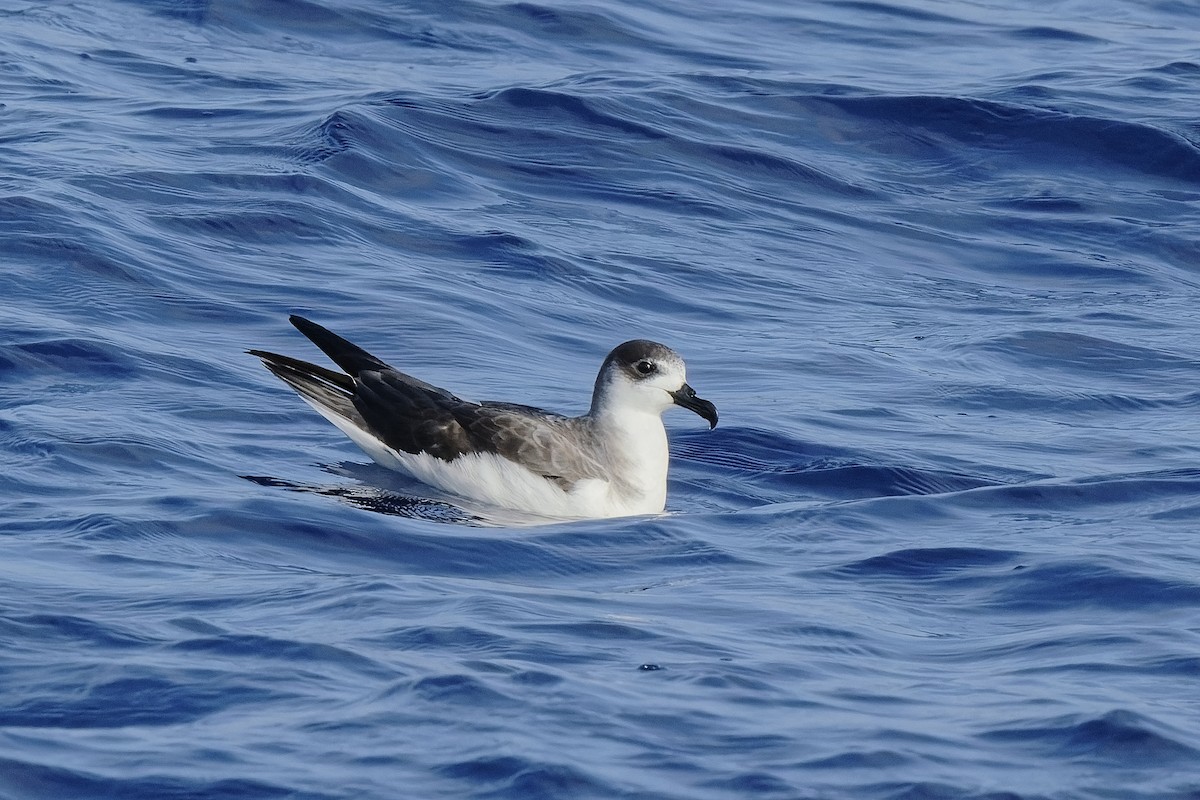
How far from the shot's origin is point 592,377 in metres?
10.6

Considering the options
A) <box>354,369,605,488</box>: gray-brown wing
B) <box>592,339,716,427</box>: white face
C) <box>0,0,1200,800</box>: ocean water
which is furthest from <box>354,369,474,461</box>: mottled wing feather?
<box>592,339,716,427</box>: white face

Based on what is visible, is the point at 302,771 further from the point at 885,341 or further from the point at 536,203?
the point at 536,203

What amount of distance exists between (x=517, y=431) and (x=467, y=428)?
0.82ft

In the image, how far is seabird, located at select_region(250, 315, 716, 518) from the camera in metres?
8.59

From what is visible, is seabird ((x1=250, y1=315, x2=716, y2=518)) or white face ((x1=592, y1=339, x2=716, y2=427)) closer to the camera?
seabird ((x1=250, y1=315, x2=716, y2=518))

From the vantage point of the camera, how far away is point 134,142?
13602 millimetres

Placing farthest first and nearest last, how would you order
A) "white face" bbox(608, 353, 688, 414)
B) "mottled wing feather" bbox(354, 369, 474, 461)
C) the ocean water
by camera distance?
"white face" bbox(608, 353, 688, 414) → "mottled wing feather" bbox(354, 369, 474, 461) → the ocean water

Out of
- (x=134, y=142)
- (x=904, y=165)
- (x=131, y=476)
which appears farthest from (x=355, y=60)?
(x=131, y=476)

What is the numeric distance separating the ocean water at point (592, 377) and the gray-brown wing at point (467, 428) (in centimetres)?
26

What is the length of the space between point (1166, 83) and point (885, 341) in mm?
6717

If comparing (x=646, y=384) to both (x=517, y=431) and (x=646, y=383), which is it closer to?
(x=646, y=383)

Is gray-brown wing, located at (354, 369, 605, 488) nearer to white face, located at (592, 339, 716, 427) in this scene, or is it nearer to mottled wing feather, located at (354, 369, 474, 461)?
mottled wing feather, located at (354, 369, 474, 461)

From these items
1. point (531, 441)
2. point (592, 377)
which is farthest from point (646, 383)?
point (592, 377)

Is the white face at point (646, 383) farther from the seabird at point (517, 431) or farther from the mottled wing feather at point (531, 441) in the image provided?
the mottled wing feather at point (531, 441)
